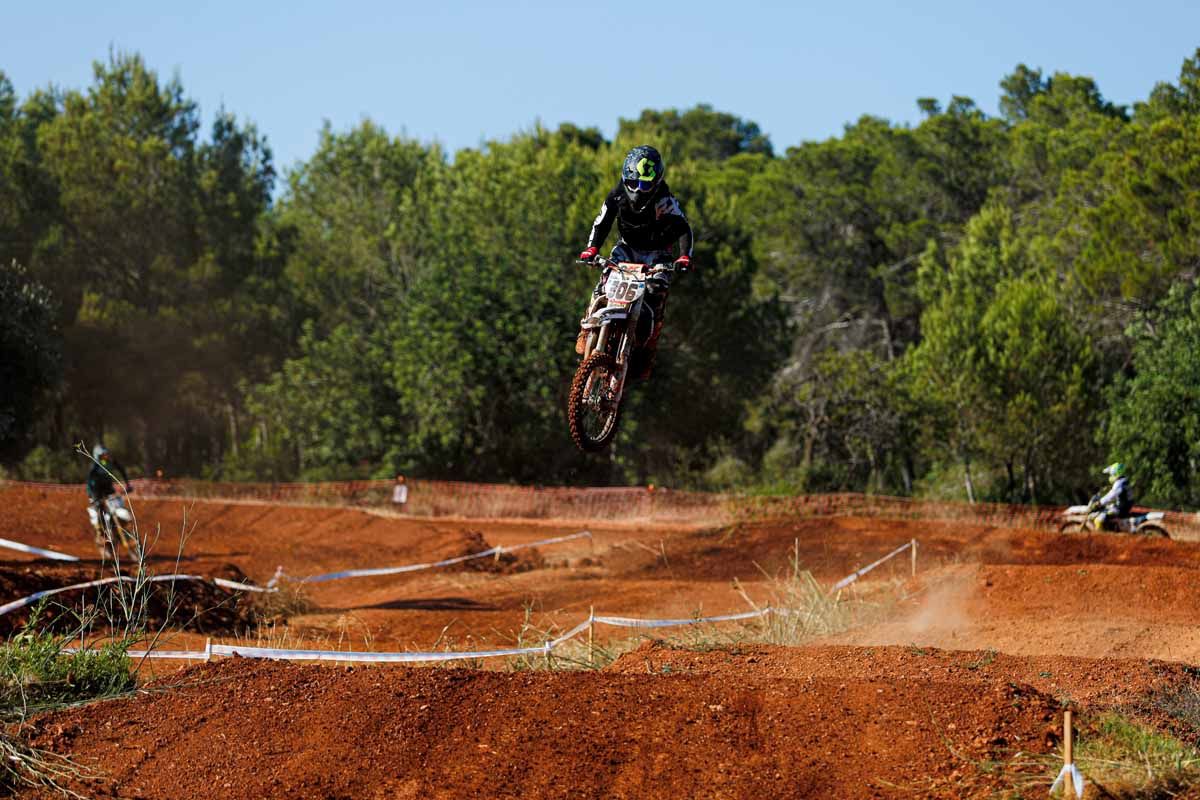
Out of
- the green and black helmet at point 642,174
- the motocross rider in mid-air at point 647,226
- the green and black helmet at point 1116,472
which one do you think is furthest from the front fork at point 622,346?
the green and black helmet at point 1116,472

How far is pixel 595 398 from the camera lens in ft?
37.8

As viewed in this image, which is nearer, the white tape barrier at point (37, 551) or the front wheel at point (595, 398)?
the front wheel at point (595, 398)

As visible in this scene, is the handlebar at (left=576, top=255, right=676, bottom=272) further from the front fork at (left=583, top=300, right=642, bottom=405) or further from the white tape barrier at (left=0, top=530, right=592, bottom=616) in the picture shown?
the white tape barrier at (left=0, top=530, right=592, bottom=616)

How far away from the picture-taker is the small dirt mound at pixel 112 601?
50.4 feet

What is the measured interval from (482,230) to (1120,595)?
33.4 metres

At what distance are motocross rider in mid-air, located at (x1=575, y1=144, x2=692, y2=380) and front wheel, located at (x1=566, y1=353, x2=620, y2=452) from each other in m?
0.31

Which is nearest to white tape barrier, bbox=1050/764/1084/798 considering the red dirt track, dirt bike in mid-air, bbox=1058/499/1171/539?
the red dirt track

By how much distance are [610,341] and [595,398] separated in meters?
0.54

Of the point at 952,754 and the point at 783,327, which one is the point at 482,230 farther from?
the point at 952,754

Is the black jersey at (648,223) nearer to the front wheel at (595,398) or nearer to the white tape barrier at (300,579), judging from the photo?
the front wheel at (595,398)

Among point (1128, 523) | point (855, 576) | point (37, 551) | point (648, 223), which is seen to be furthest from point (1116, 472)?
point (37, 551)

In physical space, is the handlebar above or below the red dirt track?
above

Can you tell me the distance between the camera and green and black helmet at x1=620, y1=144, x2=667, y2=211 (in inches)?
431

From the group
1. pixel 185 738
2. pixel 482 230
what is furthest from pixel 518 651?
pixel 482 230
